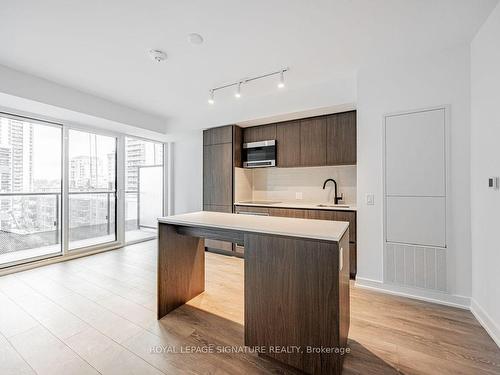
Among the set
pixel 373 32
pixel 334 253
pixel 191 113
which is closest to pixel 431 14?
pixel 373 32

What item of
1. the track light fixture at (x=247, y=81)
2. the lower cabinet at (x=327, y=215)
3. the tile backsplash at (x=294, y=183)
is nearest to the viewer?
the track light fixture at (x=247, y=81)

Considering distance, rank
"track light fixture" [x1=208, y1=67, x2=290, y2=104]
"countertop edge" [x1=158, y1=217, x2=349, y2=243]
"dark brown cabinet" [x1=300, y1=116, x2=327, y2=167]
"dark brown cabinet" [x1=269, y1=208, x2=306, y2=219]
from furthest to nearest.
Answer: "dark brown cabinet" [x1=300, y1=116, x2=327, y2=167], "dark brown cabinet" [x1=269, y1=208, x2=306, y2=219], "track light fixture" [x1=208, y1=67, x2=290, y2=104], "countertop edge" [x1=158, y1=217, x2=349, y2=243]

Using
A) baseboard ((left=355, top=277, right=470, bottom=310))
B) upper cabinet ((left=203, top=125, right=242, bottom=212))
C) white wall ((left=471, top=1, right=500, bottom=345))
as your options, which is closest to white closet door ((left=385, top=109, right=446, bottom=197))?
white wall ((left=471, top=1, right=500, bottom=345))

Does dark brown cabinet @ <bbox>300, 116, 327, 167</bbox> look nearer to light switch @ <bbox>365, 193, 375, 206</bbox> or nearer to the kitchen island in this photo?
light switch @ <bbox>365, 193, 375, 206</bbox>

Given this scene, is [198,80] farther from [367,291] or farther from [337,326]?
[367,291]

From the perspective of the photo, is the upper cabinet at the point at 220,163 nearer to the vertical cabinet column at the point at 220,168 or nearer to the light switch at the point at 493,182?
the vertical cabinet column at the point at 220,168

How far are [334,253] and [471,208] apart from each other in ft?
6.31

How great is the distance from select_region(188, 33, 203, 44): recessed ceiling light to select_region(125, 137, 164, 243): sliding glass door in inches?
136

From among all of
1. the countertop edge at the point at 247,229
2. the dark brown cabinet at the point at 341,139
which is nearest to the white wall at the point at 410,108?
the dark brown cabinet at the point at 341,139

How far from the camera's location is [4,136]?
130 inches

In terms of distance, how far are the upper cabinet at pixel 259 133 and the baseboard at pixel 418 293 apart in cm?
247

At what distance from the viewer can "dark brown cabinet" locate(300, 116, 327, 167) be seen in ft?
11.4

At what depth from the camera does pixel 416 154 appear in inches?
100

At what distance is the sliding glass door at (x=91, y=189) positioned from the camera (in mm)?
4023
